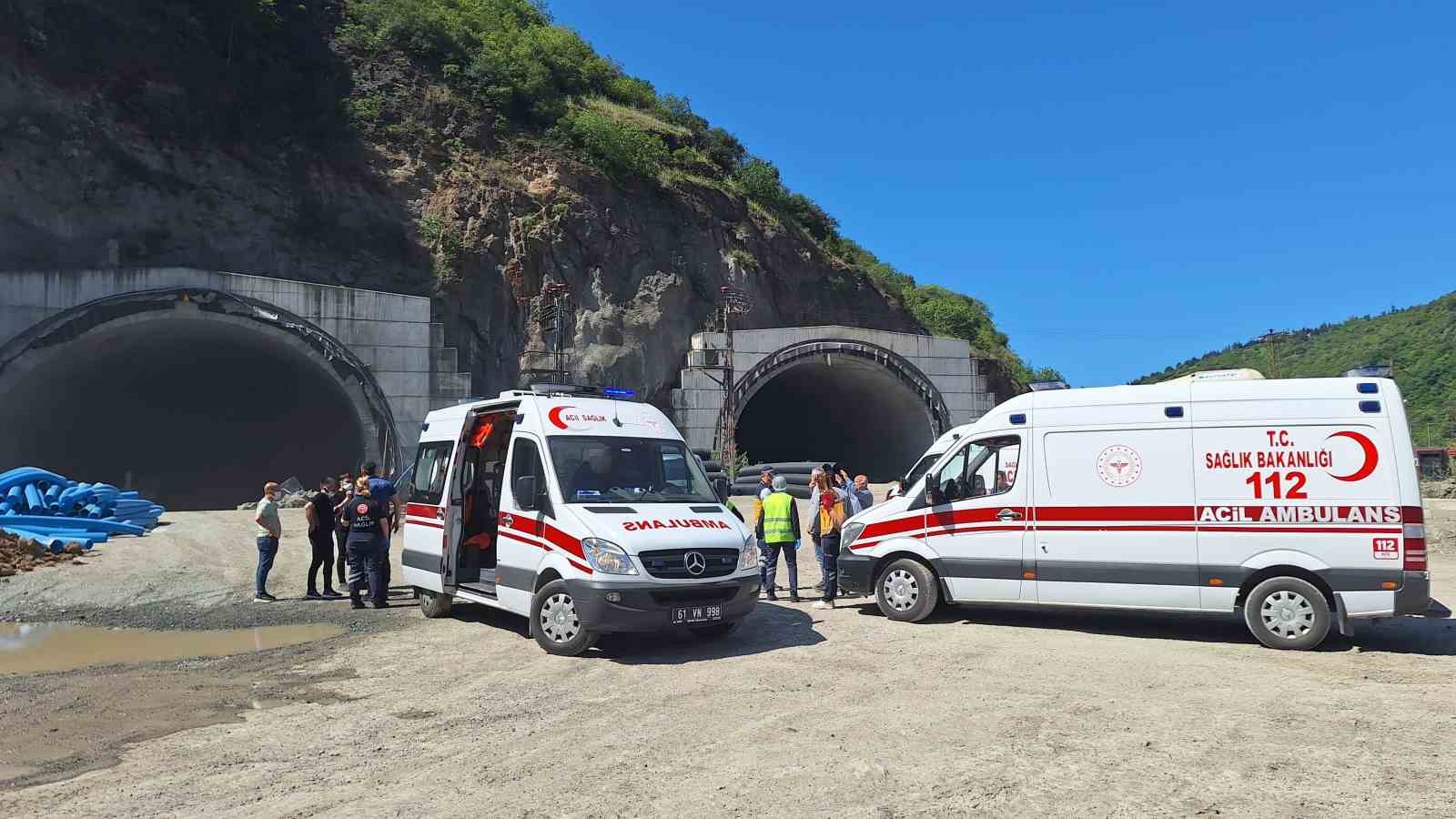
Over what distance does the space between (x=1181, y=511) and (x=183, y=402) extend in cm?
3258

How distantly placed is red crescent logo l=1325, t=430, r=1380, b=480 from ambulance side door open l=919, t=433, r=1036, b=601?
2775mm

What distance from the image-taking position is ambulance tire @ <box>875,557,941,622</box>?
381 inches

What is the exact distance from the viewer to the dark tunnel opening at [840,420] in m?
32.6

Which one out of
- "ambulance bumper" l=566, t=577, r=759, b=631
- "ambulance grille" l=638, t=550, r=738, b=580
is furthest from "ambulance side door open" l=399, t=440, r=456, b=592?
"ambulance grille" l=638, t=550, r=738, b=580

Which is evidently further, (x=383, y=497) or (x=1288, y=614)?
(x=383, y=497)

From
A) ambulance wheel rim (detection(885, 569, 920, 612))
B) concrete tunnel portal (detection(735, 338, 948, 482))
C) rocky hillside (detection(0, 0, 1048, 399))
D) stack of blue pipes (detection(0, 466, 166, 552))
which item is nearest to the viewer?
ambulance wheel rim (detection(885, 569, 920, 612))

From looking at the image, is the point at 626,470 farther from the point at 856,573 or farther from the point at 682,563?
the point at 856,573

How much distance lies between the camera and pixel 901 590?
9914 millimetres

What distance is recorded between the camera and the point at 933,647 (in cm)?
847

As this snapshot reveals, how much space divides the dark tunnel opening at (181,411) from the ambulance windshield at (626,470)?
56.4 ft

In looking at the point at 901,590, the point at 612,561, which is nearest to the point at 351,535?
the point at 612,561

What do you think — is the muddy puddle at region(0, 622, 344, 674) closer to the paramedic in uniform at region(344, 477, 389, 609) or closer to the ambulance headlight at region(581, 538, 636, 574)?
the paramedic in uniform at region(344, 477, 389, 609)

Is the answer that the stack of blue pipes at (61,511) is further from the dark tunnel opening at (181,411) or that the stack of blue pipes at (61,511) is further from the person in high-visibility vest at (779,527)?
the person in high-visibility vest at (779,527)

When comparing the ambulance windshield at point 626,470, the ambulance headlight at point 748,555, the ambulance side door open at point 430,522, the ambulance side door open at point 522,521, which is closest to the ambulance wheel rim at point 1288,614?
the ambulance headlight at point 748,555
